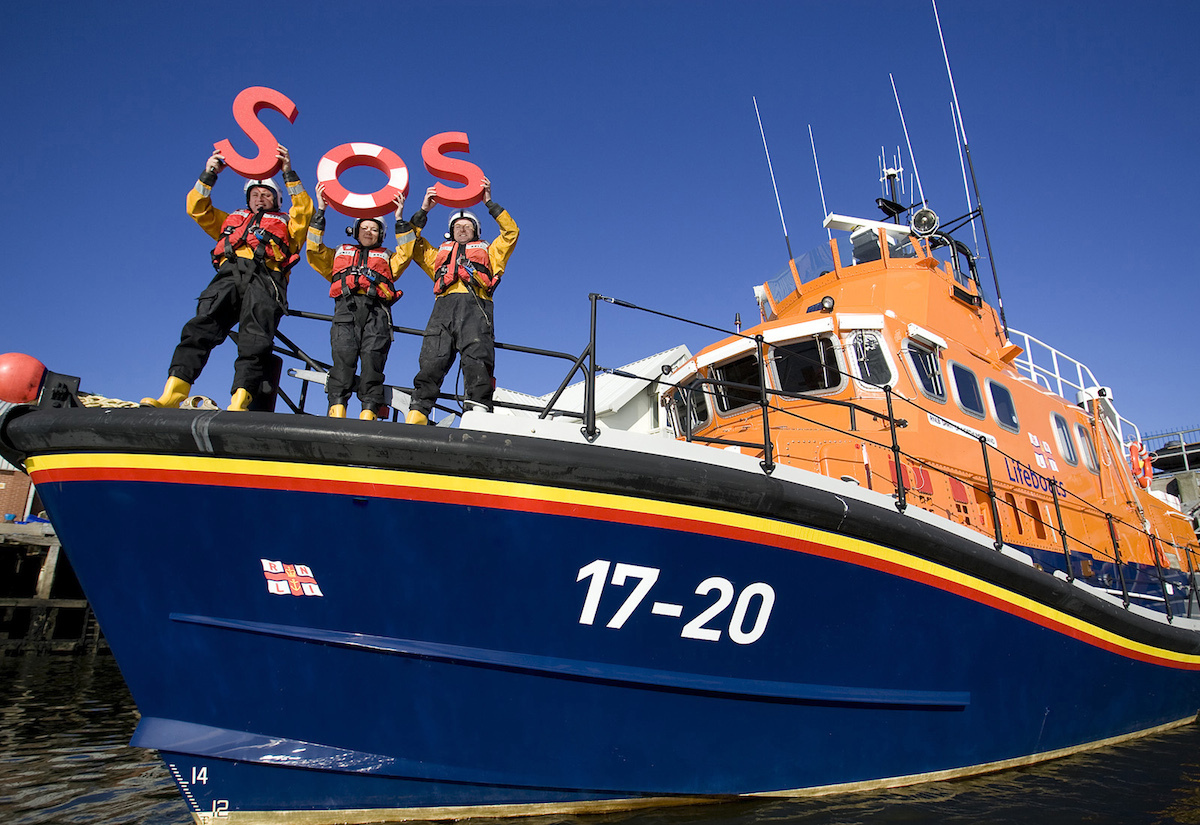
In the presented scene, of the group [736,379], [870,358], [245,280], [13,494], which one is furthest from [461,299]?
[13,494]

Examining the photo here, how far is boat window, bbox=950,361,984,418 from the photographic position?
527cm

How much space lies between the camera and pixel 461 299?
395 centimetres

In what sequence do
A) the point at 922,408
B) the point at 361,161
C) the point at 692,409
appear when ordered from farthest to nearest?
1. the point at 692,409
2. the point at 922,408
3. the point at 361,161

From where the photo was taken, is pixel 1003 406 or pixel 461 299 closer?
pixel 461 299

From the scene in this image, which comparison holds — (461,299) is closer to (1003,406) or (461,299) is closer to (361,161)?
(361,161)

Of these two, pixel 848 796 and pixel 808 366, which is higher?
pixel 808 366

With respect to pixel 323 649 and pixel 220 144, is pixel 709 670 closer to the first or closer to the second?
pixel 323 649

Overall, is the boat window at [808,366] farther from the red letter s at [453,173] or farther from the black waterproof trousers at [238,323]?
the black waterproof trousers at [238,323]

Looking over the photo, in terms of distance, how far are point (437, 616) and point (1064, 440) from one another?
5979 millimetres

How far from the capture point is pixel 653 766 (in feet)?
10.3

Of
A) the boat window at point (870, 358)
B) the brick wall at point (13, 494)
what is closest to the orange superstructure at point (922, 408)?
the boat window at point (870, 358)

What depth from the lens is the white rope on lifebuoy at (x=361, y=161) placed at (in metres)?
3.96

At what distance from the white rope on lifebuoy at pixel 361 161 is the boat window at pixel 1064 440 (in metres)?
5.79

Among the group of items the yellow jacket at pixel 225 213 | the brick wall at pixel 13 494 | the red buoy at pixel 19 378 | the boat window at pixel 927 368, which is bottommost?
the red buoy at pixel 19 378
